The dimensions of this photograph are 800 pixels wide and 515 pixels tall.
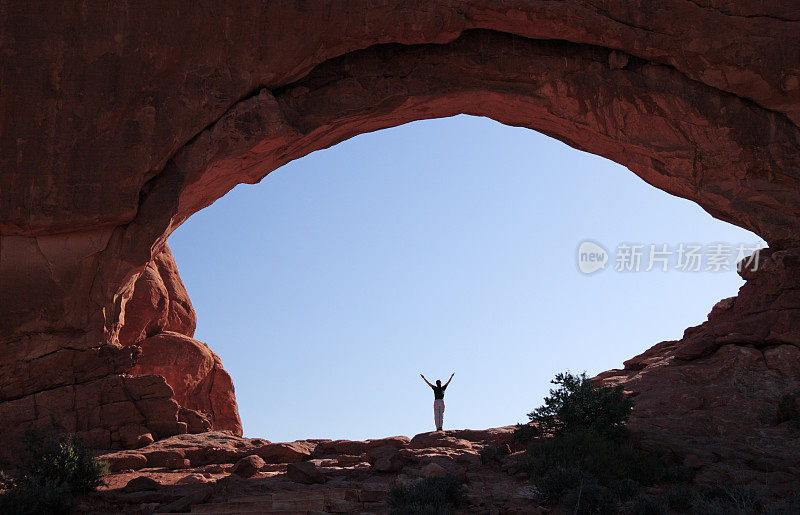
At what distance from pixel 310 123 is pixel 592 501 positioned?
1010 centimetres

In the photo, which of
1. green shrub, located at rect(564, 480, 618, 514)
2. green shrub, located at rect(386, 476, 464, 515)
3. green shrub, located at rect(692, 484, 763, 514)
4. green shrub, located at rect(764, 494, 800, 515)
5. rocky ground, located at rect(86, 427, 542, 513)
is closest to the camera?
green shrub, located at rect(764, 494, 800, 515)

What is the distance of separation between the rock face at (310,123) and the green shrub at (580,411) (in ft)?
2.76

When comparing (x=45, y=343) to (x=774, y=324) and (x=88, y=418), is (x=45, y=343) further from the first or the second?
(x=774, y=324)

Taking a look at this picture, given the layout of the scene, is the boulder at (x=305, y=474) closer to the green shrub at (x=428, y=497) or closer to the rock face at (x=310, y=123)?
the green shrub at (x=428, y=497)

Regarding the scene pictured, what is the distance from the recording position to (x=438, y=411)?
17.5 m

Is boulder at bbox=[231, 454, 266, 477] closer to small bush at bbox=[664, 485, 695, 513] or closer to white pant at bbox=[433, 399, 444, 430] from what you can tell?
white pant at bbox=[433, 399, 444, 430]

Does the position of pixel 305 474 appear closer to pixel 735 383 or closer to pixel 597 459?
pixel 597 459

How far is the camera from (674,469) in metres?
10.7

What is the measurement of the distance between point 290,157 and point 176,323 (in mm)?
6338

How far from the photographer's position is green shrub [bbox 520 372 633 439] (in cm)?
1212

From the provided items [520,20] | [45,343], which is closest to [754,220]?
[520,20]

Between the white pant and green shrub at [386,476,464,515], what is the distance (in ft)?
24.8

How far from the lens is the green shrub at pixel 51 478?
8.98 meters

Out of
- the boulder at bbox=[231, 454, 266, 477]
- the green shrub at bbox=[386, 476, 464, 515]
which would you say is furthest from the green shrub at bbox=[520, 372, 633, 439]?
the boulder at bbox=[231, 454, 266, 477]
